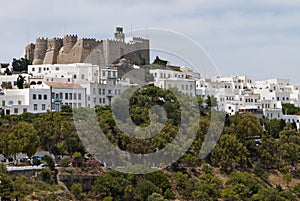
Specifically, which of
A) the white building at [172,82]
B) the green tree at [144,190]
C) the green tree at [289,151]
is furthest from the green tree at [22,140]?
the white building at [172,82]

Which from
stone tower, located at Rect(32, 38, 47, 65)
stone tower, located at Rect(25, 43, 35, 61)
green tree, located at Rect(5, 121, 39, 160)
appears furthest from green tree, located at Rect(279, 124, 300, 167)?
stone tower, located at Rect(25, 43, 35, 61)

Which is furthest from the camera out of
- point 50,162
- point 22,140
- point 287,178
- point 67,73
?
point 67,73

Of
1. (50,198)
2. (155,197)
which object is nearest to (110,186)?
(155,197)

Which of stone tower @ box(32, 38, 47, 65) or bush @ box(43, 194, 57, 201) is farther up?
stone tower @ box(32, 38, 47, 65)

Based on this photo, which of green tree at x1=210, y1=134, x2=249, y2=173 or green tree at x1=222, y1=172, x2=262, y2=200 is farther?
green tree at x1=210, y1=134, x2=249, y2=173

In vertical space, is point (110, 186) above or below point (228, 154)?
below

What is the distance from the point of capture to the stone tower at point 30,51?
64.2 meters

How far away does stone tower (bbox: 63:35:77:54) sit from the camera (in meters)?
61.0

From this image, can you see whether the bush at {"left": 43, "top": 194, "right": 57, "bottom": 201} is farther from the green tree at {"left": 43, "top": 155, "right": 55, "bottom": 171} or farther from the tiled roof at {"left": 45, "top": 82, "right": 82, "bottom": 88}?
the tiled roof at {"left": 45, "top": 82, "right": 82, "bottom": 88}

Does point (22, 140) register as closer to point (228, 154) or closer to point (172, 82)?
point (228, 154)

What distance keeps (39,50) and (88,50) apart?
613 cm

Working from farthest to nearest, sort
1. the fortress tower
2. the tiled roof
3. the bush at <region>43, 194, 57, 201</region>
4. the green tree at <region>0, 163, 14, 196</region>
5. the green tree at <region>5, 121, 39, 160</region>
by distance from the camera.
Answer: the fortress tower → the tiled roof → the green tree at <region>5, 121, 39, 160</region> → the bush at <region>43, 194, 57, 201</region> → the green tree at <region>0, 163, 14, 196</region>

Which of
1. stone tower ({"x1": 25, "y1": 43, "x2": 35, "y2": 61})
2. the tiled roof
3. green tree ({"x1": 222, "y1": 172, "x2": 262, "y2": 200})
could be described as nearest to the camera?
green tree ({"x1": 222, "y1": 172, "x2": 262, "y2": 200})

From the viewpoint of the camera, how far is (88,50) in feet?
196
